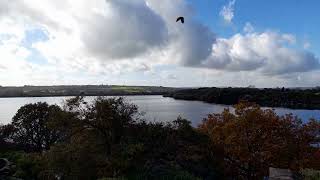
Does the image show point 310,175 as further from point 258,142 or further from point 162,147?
point 258,142

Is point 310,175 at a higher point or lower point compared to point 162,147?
higher

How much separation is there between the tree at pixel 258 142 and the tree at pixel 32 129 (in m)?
28.6

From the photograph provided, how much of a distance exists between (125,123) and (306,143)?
2591cm

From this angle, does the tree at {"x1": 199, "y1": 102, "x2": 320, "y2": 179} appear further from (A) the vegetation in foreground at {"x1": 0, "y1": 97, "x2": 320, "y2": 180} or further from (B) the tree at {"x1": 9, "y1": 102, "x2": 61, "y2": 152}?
(B) the tree at {"x1": 9, "y1": 102, "x2": 61, "y2": 152}

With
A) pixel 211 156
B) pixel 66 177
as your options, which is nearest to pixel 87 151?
pixel 66 177

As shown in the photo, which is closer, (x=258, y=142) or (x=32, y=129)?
(x=258, y=142)

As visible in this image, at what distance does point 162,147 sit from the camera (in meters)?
41.9

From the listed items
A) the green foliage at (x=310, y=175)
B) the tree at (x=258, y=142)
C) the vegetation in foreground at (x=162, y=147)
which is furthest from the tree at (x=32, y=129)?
the green foliage at (x=310, y=175)

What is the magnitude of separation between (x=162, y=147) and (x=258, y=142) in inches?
599

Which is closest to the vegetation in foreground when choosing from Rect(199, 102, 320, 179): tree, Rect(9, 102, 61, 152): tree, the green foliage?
Rect(199, 102, 320, 179): tree

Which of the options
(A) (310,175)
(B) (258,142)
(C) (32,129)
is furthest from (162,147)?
(C) (32,129)

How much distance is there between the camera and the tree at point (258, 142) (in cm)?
4953

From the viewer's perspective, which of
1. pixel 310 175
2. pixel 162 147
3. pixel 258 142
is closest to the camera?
pixel 310 175

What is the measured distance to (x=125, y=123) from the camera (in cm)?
4353
